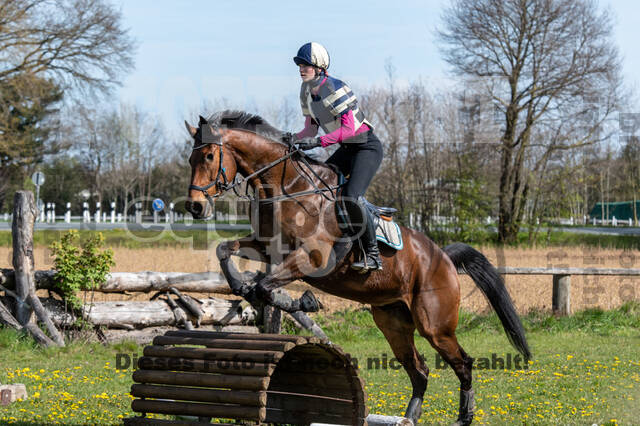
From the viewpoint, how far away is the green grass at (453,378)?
18.9 ft

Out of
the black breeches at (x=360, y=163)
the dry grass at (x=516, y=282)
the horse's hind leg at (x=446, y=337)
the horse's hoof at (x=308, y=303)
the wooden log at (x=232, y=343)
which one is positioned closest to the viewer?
the wooden log at (x=232, y=343)

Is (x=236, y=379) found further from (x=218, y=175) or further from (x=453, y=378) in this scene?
(x=453, y=378)

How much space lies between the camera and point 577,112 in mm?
25656

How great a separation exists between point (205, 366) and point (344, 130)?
2.09 m

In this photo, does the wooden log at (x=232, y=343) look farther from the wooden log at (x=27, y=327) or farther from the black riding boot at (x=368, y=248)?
the wooden log at (x=27, y=327)

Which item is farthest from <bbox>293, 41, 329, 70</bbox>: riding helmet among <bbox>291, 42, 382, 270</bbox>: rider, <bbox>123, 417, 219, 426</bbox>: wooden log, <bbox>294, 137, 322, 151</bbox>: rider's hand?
<bbox>123, 417, 219, 426</bbox>: wooden log

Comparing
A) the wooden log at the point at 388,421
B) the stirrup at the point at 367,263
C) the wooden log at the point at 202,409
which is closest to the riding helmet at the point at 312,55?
the stirrup at the point at 367,263

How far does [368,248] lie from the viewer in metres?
5.08

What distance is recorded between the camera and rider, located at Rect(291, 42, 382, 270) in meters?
4.91

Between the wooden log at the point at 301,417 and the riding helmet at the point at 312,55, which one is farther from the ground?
the riding helmet at the point at 312,55

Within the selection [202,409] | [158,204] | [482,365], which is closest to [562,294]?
[482,365]

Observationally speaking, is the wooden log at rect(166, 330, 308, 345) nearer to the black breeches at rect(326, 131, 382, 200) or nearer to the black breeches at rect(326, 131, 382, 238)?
the black breeches at rect(326, 131, 382, 238)

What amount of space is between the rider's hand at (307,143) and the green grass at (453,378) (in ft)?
9.23

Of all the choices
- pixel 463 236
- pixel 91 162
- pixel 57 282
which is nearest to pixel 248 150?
pixel 57 282
